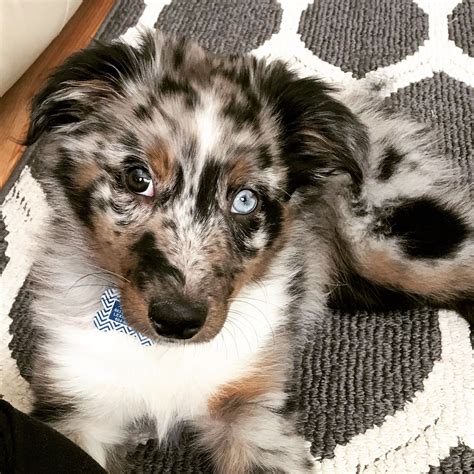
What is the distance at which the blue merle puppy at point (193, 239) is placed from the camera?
5.31 feet

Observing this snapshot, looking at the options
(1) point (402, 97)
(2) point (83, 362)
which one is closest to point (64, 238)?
(2) point (83, 362)

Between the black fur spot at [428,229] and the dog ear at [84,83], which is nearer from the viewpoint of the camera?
the dog ear at [84,83]

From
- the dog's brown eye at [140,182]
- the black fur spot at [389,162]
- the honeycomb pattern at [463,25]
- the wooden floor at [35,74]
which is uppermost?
the dog's brown eye at [140,182]

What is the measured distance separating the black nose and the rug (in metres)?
0.55

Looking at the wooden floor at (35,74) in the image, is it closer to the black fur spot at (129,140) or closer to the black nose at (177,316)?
the black fur spot at (129,140)

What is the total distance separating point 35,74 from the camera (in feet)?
10.0

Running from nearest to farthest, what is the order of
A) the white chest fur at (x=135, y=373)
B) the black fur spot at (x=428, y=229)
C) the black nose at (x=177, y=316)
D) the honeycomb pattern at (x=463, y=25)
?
the black nose at (x=177, y=316) < the white chest fur at (x=135, y=373) < the black fur spot at (x=428, y=229) < the honeycomb pattern at (x=463, y=25)

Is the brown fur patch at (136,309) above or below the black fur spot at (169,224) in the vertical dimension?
below

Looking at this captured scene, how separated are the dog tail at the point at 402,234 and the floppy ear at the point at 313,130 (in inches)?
12.1

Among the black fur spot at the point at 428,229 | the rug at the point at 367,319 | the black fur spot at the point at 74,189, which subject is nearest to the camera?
the black fur spot at the point at 74,189

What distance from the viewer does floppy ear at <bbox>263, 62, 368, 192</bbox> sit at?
5.83ft

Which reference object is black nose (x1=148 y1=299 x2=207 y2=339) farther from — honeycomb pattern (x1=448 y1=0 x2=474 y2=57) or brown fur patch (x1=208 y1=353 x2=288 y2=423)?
honeycomb pattern (x1=448 y1=0 x2=474 y2=57)

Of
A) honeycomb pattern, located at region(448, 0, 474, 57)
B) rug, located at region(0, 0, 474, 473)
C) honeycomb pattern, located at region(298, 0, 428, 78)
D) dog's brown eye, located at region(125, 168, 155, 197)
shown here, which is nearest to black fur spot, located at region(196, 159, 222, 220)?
dog's brown eye, located at region(125, 168, 155, 197)

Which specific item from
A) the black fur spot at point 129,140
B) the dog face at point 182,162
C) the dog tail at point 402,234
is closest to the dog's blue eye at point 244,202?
the dog face at point 182,162
